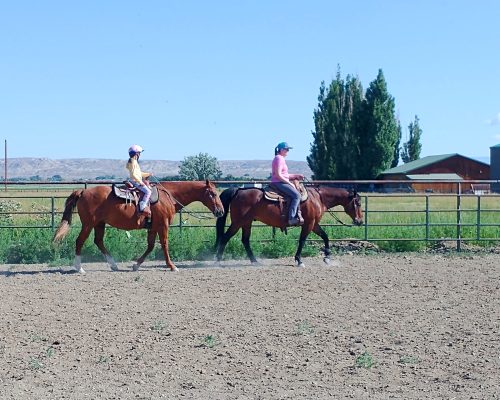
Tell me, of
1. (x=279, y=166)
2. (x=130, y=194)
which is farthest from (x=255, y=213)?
(x=130, y=194)

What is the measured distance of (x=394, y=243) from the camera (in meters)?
17.5

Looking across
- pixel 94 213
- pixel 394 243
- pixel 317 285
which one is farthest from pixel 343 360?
pixel 394 243

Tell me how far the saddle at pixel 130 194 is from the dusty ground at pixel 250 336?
1.51 meters

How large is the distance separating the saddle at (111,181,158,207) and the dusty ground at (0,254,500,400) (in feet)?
4.95

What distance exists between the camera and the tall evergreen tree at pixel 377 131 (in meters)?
62.0

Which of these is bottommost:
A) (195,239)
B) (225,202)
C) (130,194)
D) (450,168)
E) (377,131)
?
(195,239)

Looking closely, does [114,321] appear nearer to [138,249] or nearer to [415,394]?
[415,394]

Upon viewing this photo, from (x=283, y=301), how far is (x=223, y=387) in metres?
3.81

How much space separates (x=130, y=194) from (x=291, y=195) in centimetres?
273

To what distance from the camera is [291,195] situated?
14461 millimetres

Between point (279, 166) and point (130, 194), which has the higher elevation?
point (279, 166)

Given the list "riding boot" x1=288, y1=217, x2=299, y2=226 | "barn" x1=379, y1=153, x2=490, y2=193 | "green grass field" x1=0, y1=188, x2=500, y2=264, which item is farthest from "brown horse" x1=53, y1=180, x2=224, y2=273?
"barn" x1=379, y1=153, x2=490, y2=193

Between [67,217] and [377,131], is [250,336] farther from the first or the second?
[377,131]

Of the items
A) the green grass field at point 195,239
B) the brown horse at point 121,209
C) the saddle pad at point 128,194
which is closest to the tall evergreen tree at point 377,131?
the green grass field at point 195,239
